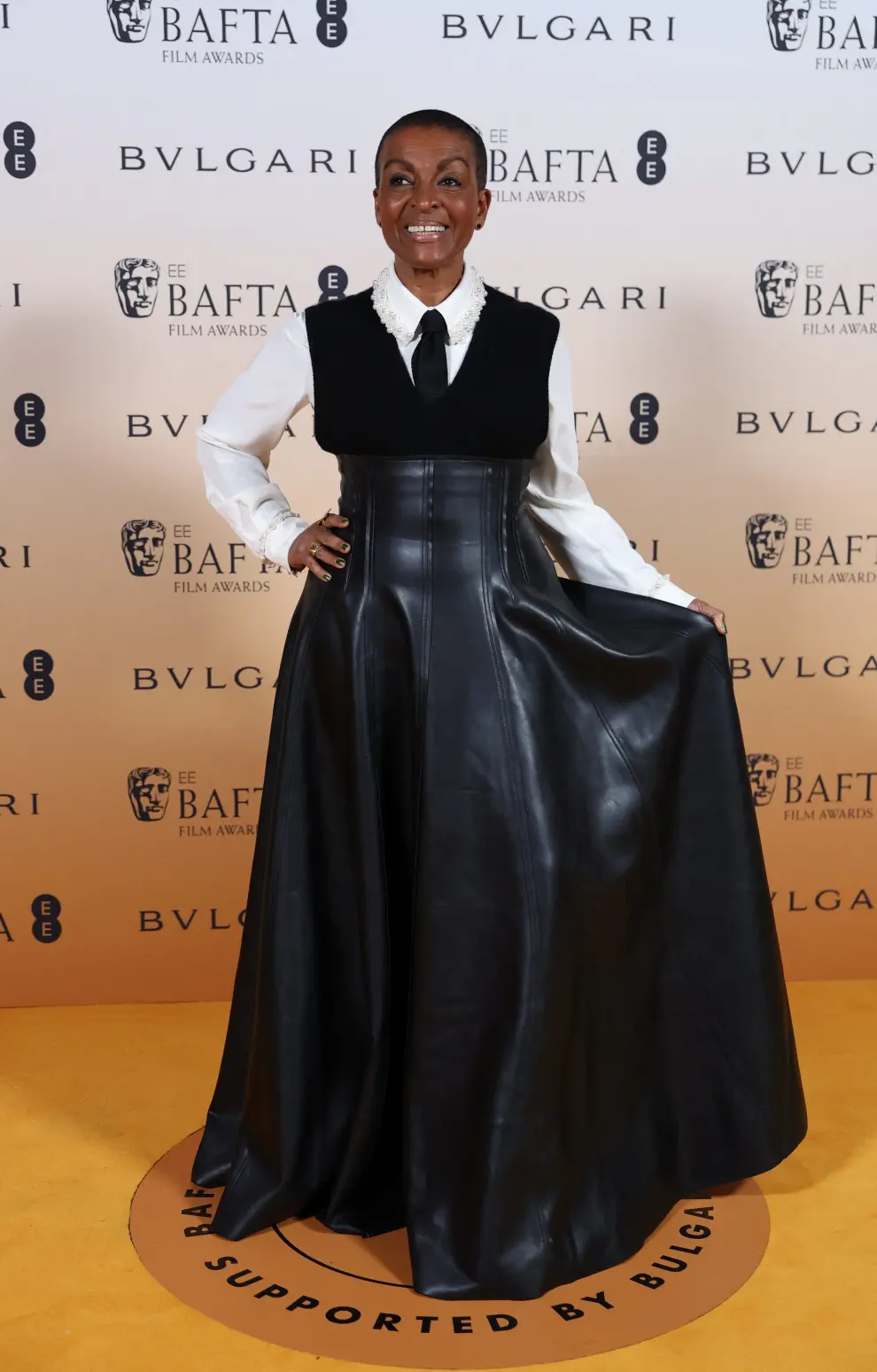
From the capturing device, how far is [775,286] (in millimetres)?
3381

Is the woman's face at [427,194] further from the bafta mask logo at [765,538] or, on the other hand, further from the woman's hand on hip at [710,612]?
the bafta mask logo at [765,538]

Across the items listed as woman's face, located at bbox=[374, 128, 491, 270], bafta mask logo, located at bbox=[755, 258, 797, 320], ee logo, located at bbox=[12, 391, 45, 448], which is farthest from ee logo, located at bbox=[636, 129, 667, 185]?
ee logo, located at bbox=[12, 391, 45, 448]

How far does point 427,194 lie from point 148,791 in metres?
1.76

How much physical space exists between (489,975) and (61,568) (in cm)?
162

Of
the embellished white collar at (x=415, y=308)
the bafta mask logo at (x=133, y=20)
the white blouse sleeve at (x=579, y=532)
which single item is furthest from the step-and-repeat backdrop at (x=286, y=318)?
the embellished white collar at (x=415, y=308)

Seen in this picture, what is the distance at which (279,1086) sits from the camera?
7.83 feet

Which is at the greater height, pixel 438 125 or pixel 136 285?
pixel 438 125

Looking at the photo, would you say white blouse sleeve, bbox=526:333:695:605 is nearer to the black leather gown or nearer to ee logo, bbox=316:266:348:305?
the black leather gown

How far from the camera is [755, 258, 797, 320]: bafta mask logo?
11.1ft

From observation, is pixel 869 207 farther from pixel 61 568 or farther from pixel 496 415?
pixel 61 568

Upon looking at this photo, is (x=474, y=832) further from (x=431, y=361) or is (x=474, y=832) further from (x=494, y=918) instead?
(x=431, y=361)

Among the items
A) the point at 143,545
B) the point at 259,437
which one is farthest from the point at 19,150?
the point at 259,437

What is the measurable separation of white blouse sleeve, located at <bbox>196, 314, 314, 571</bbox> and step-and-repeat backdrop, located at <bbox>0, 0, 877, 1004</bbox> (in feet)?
3.15

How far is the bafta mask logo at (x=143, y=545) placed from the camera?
336 cm
